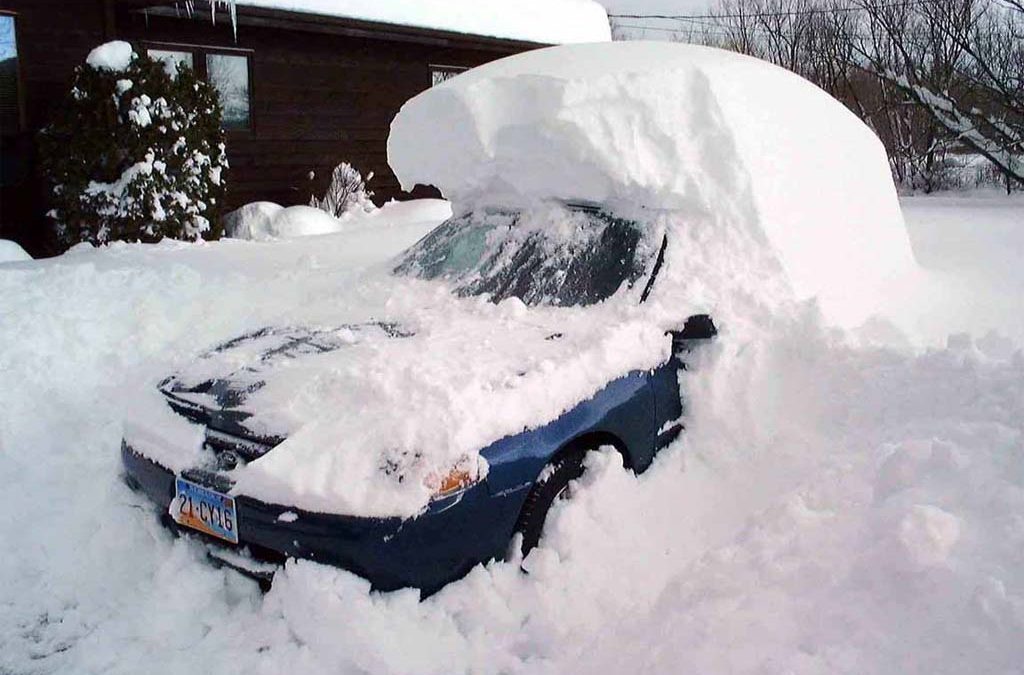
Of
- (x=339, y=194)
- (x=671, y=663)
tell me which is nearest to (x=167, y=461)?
(x=671, y=663)

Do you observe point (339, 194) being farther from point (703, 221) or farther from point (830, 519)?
point (830, 519)

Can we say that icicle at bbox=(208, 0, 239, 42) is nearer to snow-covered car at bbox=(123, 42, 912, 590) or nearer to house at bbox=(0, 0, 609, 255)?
house at bbox=(0, 0, 609, 255)

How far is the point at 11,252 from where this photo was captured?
8336 millimetres

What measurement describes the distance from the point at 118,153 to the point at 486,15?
24.5 feet

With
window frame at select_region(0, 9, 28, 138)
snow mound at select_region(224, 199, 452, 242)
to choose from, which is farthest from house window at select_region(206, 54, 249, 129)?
window frame at select_region(0, 9, 28, 138)

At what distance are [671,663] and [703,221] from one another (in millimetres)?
2127

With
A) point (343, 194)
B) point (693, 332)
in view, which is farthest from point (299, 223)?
point (693, 332)

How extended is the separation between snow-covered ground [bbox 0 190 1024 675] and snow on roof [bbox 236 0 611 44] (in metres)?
8.71

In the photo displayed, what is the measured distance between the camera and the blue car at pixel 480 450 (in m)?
2.65

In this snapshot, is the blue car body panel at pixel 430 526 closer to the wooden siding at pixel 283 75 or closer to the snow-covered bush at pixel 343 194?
the wooden siding at pixel 283 75

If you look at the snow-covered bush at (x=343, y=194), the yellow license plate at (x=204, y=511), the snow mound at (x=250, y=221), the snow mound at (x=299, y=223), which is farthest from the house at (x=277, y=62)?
the yellow license plate at (x=204, y=511)

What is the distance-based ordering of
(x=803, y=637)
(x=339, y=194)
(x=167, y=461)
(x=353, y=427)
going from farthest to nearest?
(x=339, y=194)
(x=167, y=461)
(x=353, y=427)
(x=803, y=637)

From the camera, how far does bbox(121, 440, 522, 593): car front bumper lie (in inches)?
103

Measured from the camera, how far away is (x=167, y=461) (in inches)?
119
